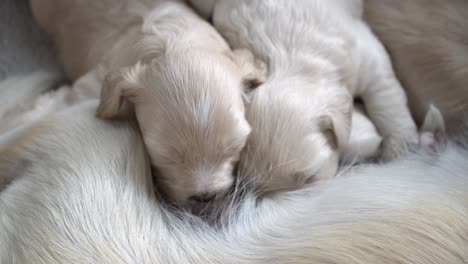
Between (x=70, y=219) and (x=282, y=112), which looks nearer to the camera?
(x=70, y=219)

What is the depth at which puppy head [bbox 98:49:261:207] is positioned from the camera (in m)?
0.95

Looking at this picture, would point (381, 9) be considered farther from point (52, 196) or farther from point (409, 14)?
point (52, 196)

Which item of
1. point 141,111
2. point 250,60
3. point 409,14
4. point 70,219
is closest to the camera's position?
point 70,219

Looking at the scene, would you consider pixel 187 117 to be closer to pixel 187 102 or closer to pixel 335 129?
pixel 187 102

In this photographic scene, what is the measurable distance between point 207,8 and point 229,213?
58 centimetres

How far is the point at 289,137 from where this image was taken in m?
1.04

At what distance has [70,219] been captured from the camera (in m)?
0.89

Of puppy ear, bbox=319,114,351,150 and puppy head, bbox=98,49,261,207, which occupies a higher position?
puppy head, bbox=98,49,261,207

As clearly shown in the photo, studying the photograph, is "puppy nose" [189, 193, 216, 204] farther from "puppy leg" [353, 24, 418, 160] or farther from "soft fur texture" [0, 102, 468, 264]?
"puppy leg" [353, 24, 418, 160]

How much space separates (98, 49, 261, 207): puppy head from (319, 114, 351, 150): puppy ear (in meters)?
0.18

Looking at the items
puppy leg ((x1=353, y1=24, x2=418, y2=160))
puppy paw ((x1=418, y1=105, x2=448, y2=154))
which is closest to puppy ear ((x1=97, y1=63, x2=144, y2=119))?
puppy leg ((x1=353, y1=24, x2=418, y2=160))

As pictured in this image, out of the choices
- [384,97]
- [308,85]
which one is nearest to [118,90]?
[308,85]

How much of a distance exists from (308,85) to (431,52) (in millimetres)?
312

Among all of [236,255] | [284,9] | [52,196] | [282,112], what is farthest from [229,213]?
[284,9]
